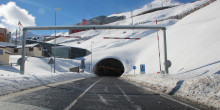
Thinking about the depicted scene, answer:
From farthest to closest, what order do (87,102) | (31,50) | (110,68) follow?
(110,68) < (31,50) < (87,102)

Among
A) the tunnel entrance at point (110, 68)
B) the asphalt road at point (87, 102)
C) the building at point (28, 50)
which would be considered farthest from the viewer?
the tunnel entrance at point (110, 68)

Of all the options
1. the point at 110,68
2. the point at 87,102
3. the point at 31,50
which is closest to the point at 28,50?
the point at 31,50

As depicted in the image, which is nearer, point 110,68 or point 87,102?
point 87,102

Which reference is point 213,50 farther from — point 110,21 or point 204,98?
point 110,21

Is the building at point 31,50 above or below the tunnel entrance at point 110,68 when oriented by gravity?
above

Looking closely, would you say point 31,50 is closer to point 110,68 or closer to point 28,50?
point 28,50

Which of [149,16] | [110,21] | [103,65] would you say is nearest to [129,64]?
[103,65]

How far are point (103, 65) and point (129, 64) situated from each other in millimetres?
12960

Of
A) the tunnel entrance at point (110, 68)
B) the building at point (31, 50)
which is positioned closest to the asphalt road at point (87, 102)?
the tunnel entrance at point (110, 68)

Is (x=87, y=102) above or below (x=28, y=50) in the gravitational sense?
below

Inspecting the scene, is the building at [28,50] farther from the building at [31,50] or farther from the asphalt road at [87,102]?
the asphalt road at [87,102]

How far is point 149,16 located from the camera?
120 meters

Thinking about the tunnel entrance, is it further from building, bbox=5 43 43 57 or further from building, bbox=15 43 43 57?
building, bbox=5 43 43 57

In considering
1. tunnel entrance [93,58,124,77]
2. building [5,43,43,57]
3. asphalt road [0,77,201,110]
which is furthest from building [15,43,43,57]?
asphalt road [0,77,201,110]
